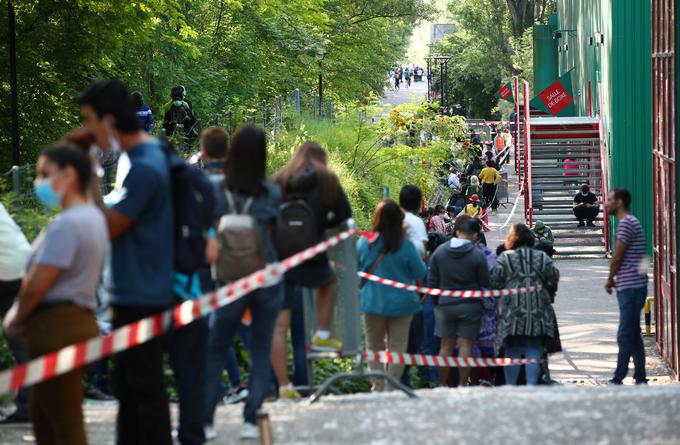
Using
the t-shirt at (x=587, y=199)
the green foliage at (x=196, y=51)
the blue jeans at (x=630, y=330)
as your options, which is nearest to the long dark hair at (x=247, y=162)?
the blue jeans at (x=630, y=330)

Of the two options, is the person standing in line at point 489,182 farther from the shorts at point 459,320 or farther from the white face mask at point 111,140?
the white face mask at point 111,140

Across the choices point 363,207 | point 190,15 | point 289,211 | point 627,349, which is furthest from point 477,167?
point 289,211

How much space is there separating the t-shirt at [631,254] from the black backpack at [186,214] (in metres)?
7.00

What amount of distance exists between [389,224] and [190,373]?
4.01m

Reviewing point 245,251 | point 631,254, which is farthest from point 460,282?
point 245,251

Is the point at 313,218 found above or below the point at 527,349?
above

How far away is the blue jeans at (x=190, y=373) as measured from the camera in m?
6.82

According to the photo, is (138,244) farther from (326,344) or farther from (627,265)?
(627,265)

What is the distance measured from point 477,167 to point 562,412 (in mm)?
36325

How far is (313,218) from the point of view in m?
8.54

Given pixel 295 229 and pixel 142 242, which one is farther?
pixel 295 229

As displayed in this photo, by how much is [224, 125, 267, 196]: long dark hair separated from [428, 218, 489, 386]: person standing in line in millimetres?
4253

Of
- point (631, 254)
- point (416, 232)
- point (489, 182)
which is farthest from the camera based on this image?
point (489, 182)

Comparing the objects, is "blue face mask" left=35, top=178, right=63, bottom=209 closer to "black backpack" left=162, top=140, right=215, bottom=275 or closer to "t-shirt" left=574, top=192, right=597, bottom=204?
"black backpack" left=162, top=140, right=215, bottom=275
